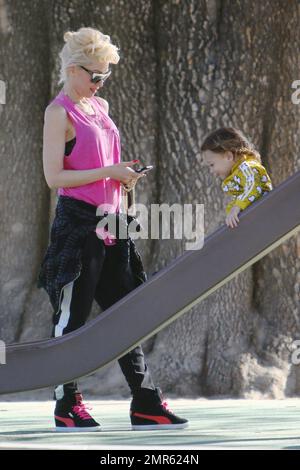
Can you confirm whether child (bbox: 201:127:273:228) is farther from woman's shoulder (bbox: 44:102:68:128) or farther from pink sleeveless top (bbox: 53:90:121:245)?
woman's shoulder (bbox: 44:102:68:128)

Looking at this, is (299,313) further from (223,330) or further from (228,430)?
(228,430)

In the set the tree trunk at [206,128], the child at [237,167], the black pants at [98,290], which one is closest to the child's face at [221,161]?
the child at [237,167]

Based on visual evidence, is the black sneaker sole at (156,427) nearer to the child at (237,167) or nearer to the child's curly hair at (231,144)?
the child at (237,167)

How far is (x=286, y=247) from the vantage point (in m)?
9.80

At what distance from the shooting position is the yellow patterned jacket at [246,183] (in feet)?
19.8

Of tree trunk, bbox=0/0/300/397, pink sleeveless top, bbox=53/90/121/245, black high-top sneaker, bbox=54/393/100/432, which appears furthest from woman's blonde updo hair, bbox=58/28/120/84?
tree trunk, bbox=0/0/300/397

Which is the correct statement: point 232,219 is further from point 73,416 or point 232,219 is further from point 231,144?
point 73,416

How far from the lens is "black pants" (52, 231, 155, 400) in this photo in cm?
627

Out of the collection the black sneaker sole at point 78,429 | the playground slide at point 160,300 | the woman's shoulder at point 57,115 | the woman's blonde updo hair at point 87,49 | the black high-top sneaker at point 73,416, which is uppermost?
the woman's blonde updo hair at point 87,49

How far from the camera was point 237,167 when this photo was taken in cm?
628

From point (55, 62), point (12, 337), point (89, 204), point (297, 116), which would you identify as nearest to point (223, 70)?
point (297, 116)

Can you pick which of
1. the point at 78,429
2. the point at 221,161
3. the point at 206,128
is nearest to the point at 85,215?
the point at 221,161

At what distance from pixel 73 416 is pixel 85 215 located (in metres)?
0.97

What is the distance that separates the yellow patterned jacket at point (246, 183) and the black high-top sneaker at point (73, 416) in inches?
47.1
